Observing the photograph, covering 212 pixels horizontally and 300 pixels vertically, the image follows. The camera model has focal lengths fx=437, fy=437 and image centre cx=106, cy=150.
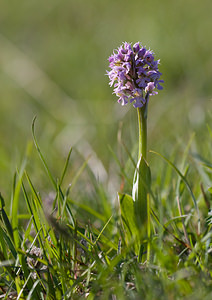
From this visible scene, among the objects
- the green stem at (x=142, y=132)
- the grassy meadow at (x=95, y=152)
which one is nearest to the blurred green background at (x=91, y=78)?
the grassy meadow at (x=95, y=152)

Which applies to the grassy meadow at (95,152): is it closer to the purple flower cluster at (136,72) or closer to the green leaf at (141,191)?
the green leaf at (141,191)

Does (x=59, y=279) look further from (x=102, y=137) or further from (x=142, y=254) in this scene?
(x=102, y=137)

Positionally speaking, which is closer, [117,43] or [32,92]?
[32,92]

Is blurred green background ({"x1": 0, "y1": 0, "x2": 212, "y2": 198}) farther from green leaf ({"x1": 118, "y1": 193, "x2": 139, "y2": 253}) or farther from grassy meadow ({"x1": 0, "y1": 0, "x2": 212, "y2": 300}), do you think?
green leaf ({"x1": 118, "y1": 193, "x2": 139, "y2": 253})

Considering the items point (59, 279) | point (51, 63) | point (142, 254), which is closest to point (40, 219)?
point (59, 279)

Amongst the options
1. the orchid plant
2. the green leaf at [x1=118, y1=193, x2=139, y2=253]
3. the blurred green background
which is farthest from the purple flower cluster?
the blurred green background

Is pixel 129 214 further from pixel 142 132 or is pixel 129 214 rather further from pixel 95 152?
pixel 95 152

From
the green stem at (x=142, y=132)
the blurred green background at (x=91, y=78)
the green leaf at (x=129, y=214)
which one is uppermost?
the blurred green background at (x=91, y=78)
